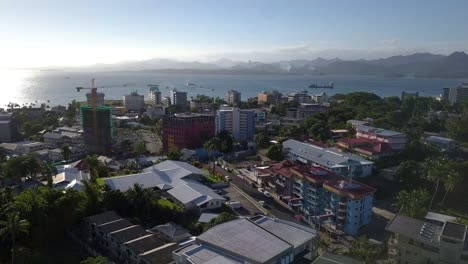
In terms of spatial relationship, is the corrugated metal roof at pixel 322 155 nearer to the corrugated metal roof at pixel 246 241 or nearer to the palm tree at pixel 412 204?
the palm tree at pixel 412 204

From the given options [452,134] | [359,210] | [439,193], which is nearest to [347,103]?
[452,134]

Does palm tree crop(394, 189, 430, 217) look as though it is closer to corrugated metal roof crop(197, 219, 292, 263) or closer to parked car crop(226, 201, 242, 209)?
corrugated metal roof crop(197, 219, 292, 263)

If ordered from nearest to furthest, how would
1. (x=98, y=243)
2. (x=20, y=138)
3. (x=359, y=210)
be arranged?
(x=98, y=243) → (x=359, y=210) → (x=20, y=138)

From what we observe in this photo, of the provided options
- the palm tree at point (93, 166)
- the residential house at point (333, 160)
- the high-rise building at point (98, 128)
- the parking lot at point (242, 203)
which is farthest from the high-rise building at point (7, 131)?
the residential house at point (333, 160)

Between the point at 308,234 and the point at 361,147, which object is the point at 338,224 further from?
the point at 361,147

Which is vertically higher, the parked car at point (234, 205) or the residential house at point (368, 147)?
the residential house at point (368, 147)

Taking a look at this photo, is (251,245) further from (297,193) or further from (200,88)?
(200,88)

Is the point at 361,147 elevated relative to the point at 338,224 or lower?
elevated

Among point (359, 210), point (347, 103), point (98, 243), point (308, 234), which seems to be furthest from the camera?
point (347, 103)
